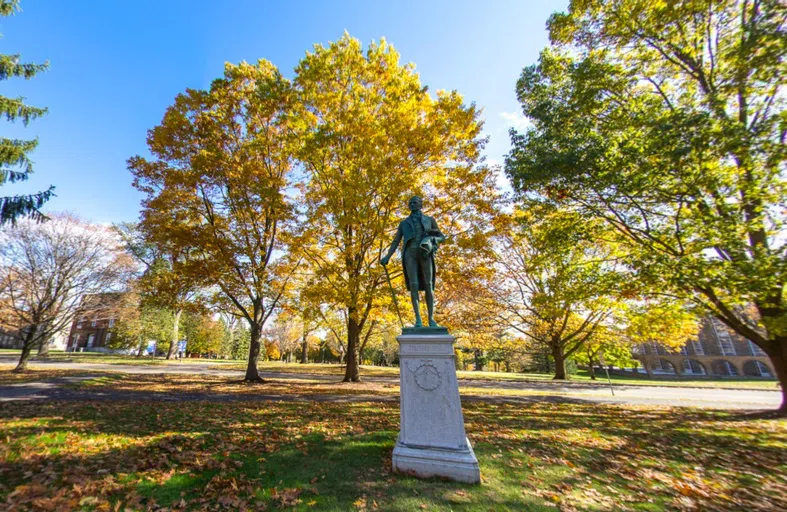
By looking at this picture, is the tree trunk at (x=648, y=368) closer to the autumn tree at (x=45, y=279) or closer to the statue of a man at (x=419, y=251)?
the statue of a man at (x=419, y=251)

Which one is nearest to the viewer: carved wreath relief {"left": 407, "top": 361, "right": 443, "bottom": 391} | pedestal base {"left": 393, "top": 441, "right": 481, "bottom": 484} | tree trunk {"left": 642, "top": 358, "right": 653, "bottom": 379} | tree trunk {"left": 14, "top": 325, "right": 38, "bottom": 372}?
pedestal base {"left": 393, "top": 441, "right": 481, "bottom": 484}

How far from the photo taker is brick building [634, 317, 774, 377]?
1655 inches

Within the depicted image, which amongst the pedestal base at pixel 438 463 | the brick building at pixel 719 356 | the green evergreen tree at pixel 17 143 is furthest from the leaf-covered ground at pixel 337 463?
the brick building at pixel 719 356

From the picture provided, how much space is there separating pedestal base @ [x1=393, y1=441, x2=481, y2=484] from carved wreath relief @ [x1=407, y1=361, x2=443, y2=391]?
85 cm

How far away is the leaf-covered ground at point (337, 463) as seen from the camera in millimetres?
3838

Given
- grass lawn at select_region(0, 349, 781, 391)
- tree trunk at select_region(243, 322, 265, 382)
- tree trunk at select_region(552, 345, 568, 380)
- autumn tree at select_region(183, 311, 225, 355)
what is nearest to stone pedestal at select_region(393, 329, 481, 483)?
tree trunk at select_region(243, 322, 265, 382)

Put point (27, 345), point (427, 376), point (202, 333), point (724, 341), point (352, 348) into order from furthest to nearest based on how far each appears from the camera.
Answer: point (724, 341), point (202, 333), point (352, 348), point (27, 345), point (427, 376)

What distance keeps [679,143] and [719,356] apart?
53.2m

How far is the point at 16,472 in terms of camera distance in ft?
13.1

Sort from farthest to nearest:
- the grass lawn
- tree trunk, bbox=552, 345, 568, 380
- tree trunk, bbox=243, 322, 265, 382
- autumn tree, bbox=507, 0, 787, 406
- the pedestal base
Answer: tree trunk, bbox=552, 345, 568, 380
the grass lawn
tree trunk, bbox=243, 322, 265, 382
autumn tree, bbox=507, 0, 787, 406
the pedestal base

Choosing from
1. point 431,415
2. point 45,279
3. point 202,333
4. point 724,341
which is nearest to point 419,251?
point 431,415

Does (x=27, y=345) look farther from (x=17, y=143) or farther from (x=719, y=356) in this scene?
(x=719, y=356)

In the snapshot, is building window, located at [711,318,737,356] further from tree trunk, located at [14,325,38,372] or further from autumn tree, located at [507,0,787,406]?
tree trunk, located at [14,325,38,372]

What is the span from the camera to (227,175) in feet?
44.4
